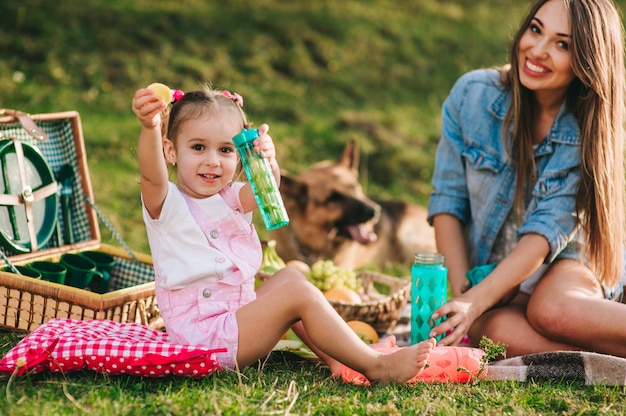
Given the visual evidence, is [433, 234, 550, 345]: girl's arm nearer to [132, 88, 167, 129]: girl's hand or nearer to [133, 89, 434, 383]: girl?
[133, 89, 434, 383]: girl

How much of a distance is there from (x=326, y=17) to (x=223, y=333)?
7.64 meters

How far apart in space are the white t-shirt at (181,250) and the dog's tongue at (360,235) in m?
2.41

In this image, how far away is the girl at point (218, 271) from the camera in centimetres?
245

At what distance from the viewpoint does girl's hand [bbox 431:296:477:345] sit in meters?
2.81

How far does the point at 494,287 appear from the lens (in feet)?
9.89

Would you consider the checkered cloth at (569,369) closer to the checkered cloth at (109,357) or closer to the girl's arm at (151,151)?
the checkered cloth at (109,357)

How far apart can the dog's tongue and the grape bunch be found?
1.09m

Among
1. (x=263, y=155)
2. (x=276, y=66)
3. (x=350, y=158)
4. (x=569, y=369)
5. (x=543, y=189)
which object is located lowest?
(x=569, y=369)

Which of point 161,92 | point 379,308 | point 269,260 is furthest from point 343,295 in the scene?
point 161,92

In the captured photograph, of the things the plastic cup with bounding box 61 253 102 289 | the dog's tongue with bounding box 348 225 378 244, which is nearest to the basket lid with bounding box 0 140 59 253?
the plastic cup with bounding box 61 253 102 289

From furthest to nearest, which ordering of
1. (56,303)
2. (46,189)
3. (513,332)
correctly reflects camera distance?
(46,189) < (513,332) < (56,303)

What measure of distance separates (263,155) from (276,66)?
6415 millimetres

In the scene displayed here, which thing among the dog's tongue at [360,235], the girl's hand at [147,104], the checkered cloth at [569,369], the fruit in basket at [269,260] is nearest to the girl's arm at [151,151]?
the girl's hand at [147,104]

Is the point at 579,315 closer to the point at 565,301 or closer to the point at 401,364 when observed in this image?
the point at 565,301
